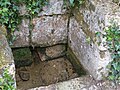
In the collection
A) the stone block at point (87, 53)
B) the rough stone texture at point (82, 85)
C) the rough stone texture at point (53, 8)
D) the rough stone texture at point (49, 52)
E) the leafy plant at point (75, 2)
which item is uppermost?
the leafy plant at point (75, 2)

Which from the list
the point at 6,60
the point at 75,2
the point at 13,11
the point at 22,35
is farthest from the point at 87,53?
the point at 6,60

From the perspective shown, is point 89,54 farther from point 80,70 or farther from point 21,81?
point 21,81

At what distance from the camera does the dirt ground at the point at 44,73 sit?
3.54 metres

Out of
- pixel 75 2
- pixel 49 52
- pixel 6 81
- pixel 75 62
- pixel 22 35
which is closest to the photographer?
pixel 6 81

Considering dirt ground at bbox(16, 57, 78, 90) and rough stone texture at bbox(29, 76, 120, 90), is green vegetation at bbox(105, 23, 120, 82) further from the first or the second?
dirt ground at bbox(16, 57, 78, 90)

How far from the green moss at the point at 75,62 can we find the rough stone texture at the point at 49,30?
0.18 metres

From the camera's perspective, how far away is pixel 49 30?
3.56m

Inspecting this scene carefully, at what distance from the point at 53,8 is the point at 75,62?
761mm

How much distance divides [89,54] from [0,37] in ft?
3.31

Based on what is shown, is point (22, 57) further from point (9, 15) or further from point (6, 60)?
point (6, 60)

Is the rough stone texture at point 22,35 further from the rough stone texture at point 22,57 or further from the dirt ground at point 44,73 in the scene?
the dirt ground at point 44,73

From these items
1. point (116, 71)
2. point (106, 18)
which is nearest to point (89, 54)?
point (116, 71)

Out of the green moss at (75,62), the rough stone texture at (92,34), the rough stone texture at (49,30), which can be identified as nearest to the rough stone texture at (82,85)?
the rough stone texture at (92,34)

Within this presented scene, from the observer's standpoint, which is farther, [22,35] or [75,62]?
[75,62]
